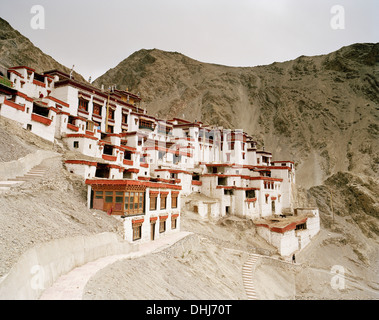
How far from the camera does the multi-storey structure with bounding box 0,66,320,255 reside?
19.9 metres

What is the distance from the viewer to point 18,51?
5691 centimetres

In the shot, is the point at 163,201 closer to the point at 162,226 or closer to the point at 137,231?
the point at 162,226

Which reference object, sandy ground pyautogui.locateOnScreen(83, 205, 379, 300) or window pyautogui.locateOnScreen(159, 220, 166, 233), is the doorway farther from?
sandy ground pyautogui.locateOnScreen(83, 205, 379, 300)

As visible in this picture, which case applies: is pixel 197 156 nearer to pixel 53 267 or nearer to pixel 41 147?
pixel 41 147

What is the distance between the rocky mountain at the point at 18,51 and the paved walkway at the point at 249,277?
55.7m

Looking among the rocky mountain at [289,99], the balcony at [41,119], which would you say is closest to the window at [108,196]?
the balcony at [41,119]

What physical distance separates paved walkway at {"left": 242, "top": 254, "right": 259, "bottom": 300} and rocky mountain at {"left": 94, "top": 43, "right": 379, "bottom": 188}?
136 feet

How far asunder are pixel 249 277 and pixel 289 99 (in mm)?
73871

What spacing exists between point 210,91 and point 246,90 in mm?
14495

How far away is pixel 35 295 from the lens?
26.7 ft

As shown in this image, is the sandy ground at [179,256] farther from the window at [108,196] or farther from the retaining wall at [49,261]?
the window at [108,196]

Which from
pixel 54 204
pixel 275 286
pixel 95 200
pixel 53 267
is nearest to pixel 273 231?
pixel 275 286

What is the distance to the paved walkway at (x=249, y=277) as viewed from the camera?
1870 centimetres

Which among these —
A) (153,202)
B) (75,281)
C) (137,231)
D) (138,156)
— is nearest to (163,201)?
(153,202)
